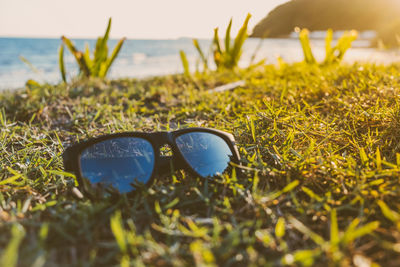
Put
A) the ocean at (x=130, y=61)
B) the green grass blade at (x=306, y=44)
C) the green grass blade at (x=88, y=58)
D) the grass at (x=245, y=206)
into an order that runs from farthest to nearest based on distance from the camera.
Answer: the ocean at (x=130, y=61) → the green grass blade at (x=306, y=44) → the green grass blade at (x=88, y=58) → the grass at (x=245, y=206)

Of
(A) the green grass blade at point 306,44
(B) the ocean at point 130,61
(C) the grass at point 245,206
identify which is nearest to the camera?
(C) the grass at point 245,206

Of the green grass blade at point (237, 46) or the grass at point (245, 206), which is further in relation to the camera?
the green grass blade at point (237, 46)

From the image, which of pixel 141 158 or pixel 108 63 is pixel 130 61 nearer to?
pixel 108 63

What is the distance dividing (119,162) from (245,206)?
0.50 metres

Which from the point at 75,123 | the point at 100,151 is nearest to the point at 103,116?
the point at 75,123

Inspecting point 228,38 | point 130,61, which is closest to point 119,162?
point 228,38

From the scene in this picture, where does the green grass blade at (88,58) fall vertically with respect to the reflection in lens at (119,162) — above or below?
above

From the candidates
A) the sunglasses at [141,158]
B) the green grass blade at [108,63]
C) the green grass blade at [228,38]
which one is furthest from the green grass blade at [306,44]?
the sunglasses at [141,158]

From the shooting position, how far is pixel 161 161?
1.03 metres

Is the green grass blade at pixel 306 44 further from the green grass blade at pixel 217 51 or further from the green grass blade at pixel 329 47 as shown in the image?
the green grass blade at pixel 217 51

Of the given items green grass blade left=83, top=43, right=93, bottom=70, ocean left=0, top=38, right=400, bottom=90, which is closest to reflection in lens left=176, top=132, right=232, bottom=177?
ocean left=0, top=38, right=400, bottom=90

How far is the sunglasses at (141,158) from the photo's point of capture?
93 centimetres

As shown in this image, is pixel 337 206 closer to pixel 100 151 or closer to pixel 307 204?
pixel 307 204

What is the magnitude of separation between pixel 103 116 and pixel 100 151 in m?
0.88
